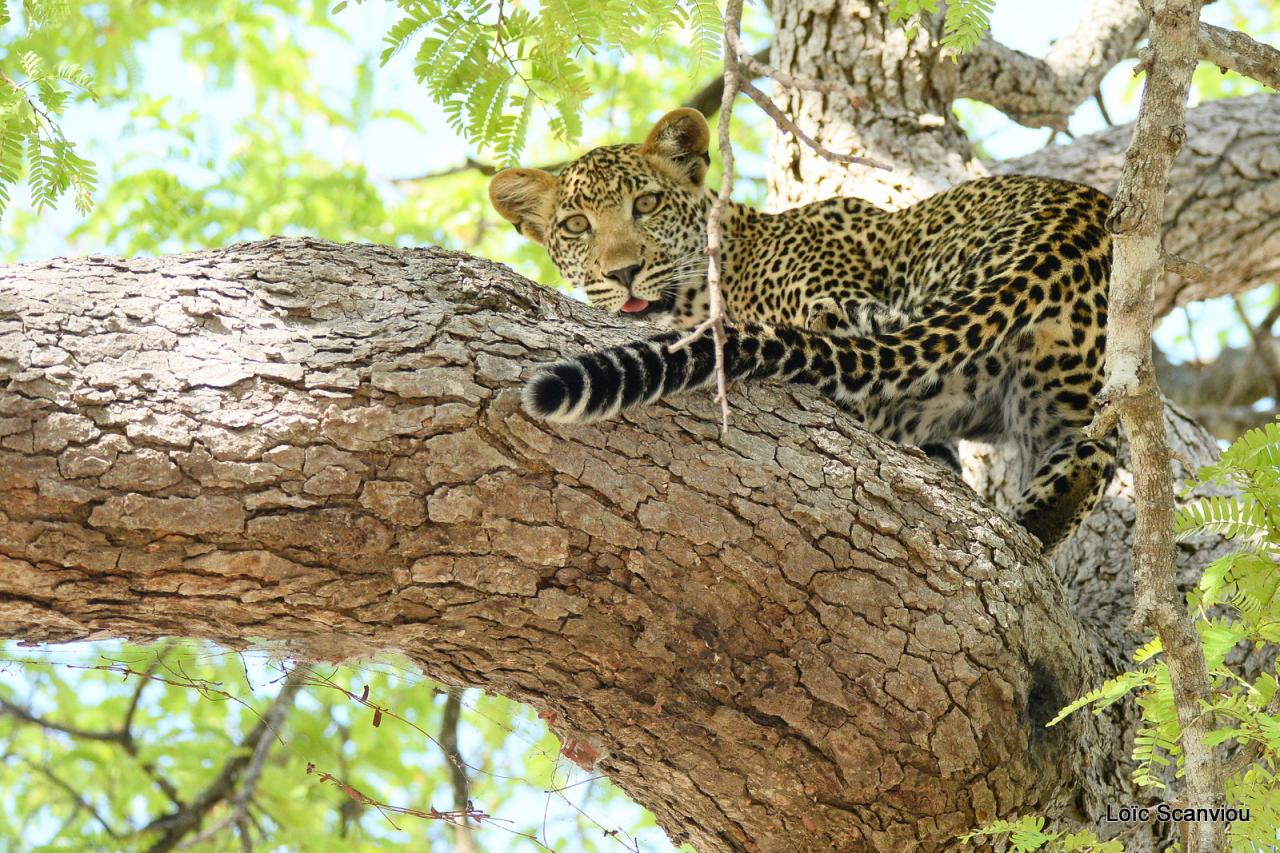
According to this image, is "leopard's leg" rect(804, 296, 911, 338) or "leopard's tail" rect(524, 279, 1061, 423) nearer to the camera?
"leopard's tail" rect(524, 279, 1061, 423)

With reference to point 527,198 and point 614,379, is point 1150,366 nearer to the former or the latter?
point 614,379

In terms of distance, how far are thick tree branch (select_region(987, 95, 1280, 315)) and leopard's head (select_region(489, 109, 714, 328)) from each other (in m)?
2.30

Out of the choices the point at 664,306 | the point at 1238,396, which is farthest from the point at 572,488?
the point at 1238,396

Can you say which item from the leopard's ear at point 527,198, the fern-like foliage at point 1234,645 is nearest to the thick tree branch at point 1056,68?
the leopard's ear at point 527,198

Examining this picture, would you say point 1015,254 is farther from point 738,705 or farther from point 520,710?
point 520,710

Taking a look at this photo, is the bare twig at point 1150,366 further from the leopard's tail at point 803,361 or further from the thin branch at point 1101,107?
the thin branch at point 1101,107

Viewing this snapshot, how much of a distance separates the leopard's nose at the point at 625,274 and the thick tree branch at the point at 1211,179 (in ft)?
9.24

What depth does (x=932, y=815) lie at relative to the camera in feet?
13.2

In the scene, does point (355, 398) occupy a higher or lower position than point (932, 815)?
higher

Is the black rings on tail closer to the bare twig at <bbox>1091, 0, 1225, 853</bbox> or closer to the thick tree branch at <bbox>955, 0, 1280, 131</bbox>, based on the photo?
the bare twig at <bbox>1091, 0, 1225, 853</bbox>

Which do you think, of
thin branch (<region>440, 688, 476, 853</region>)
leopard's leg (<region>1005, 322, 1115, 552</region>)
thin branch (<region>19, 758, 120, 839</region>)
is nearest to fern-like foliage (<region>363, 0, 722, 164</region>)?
leopard's leg (<region>1005, 322, 1115, 552</region>)

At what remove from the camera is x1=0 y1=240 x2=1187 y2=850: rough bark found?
3.38 meters

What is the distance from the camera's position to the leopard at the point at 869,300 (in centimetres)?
436

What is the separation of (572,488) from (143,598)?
1.21 meters
